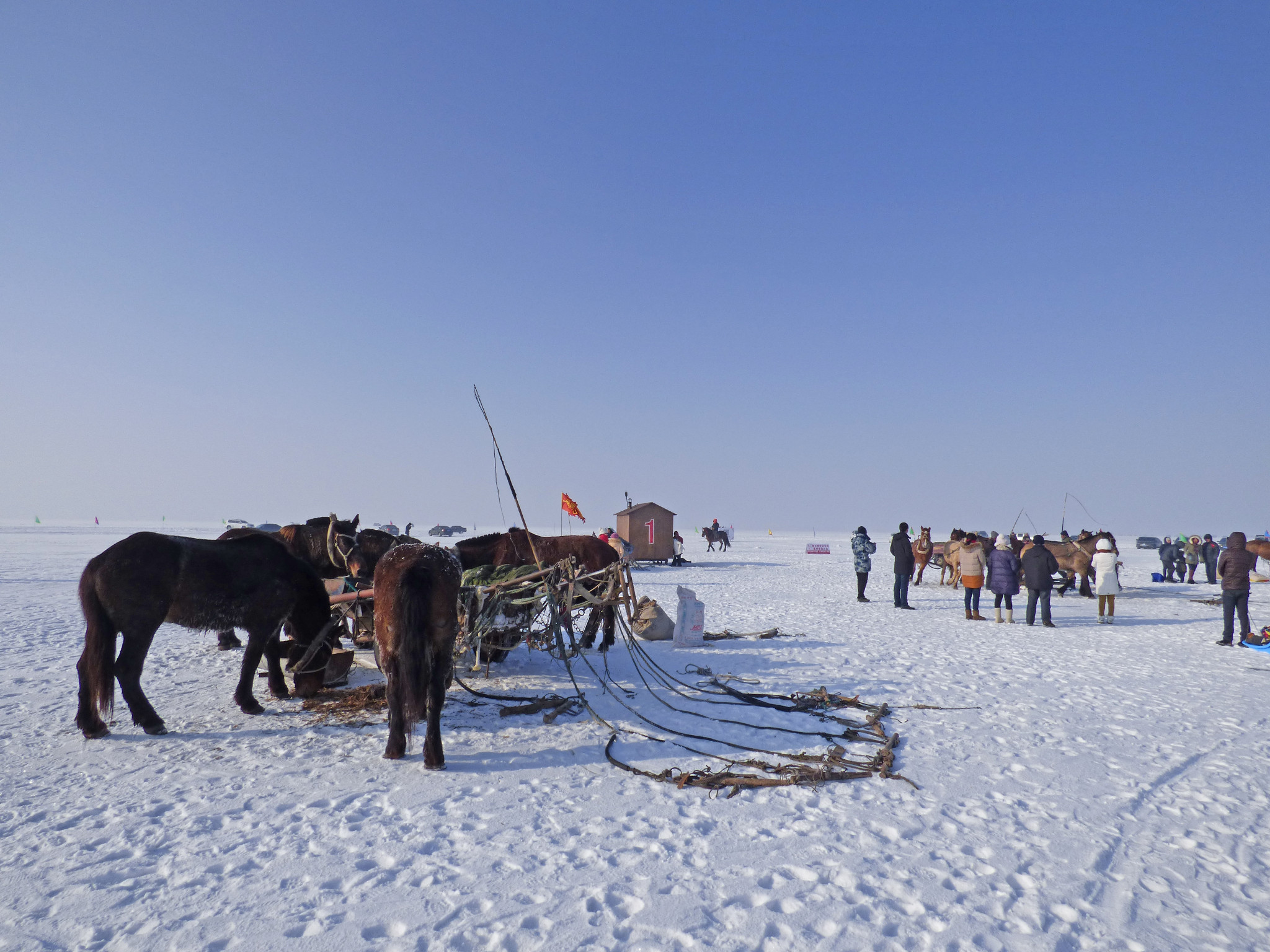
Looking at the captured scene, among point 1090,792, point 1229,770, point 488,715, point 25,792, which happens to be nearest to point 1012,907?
point 1090,792

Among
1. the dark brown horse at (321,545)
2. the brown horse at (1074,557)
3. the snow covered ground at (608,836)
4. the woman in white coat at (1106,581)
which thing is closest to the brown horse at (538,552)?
the dark brown horse at (321,545)

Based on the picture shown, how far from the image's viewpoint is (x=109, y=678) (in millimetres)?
4941

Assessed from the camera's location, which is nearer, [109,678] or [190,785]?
[190,785]

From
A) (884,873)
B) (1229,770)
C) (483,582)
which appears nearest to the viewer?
(884,873)

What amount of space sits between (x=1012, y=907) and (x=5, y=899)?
15.1 ft

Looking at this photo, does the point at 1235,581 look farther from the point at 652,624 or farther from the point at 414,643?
the point at 414,643

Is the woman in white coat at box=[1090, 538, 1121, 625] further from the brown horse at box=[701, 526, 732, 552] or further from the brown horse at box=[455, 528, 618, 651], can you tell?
the brown horse at box=[701, 526, 732, 552]

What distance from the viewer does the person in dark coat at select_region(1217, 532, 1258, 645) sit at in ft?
32.2

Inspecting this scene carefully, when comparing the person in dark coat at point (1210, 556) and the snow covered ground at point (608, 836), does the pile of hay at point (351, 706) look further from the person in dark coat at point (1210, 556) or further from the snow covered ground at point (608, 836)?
the person in dark coat at point (1210, 556)

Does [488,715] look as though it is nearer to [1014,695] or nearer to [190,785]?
[190,785]

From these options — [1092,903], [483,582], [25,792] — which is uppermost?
[483,582]

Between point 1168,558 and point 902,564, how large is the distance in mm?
16357

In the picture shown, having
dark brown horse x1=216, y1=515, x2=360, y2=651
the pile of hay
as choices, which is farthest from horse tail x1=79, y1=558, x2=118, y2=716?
dark brown horse x1=216, y1=515, x2=360, y2=651

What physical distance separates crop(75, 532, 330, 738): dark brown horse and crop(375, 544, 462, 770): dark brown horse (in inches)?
66.0
